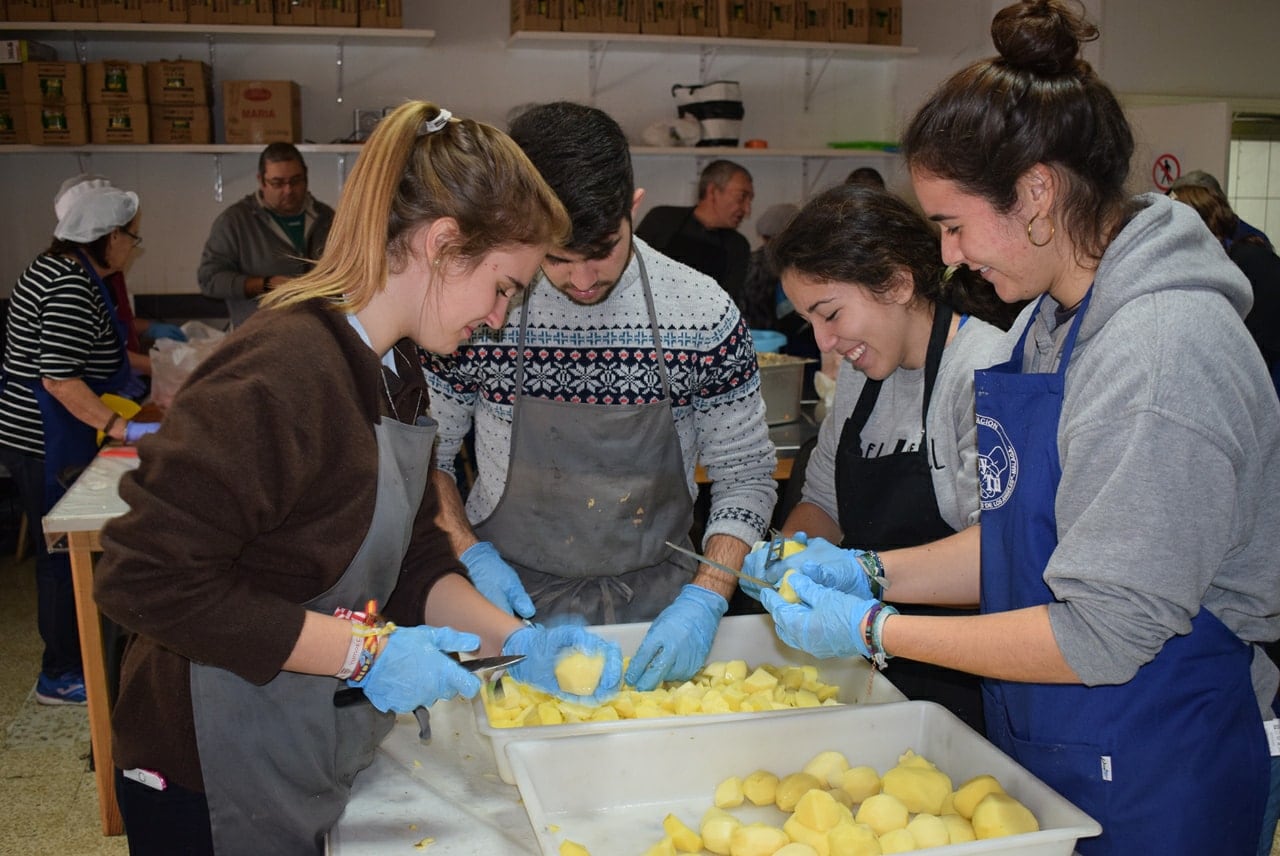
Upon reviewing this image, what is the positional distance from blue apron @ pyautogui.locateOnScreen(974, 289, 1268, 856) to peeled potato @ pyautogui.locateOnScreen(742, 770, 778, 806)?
1.03ft

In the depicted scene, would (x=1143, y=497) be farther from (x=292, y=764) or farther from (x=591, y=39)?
(x=591, y=39)

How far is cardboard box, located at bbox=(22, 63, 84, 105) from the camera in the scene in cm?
555

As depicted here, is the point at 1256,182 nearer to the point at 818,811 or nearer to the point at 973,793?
the point at 973,793

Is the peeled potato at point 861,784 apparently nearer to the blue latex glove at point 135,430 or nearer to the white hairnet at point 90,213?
the blue latex glove at point 135,430

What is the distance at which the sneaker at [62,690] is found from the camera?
3678 millimetres

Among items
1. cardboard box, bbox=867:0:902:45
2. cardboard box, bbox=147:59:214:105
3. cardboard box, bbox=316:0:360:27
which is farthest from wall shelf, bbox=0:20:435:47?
cardboard box, bbox=867:0:902:45

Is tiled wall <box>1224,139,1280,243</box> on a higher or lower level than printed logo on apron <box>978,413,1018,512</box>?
higher

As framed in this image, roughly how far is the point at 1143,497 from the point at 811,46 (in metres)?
6.01

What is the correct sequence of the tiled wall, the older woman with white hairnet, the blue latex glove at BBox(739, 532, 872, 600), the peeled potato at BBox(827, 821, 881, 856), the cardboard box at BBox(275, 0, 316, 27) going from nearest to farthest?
the peeled potato at BBox(827, 821, 881, 856)
the blue latex glove at BBox(739, 532, 872, 600)
the older woman with white hairnet
the cardboard box at BBox(275, 0, 316, 27)
the tiled wall

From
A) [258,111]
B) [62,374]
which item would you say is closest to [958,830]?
[62,374]

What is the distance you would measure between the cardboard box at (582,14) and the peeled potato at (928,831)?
5.73 metres

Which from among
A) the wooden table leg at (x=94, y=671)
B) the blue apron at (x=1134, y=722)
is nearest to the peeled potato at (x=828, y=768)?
the blue apron at (x=1134, y=722)

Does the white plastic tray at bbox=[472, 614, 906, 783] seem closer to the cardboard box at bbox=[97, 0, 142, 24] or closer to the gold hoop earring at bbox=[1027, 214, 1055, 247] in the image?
the gold hoop earring at bbox=[1027, 214, 1055, 247]

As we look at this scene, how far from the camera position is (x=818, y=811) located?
4.02 ft
